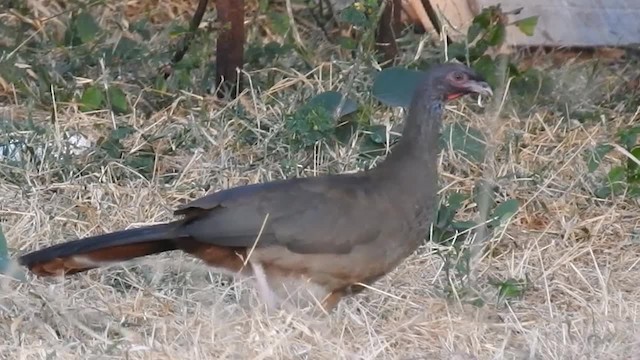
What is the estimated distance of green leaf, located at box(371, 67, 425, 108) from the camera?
4.49 metres

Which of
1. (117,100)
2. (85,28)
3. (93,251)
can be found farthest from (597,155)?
(85,28)

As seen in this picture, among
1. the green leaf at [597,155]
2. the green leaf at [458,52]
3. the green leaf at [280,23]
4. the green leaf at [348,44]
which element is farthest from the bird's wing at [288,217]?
the green leaf at [280,23]

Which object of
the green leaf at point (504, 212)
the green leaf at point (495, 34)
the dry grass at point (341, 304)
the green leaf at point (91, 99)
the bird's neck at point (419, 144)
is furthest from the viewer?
the green leaf at point (495, 34)

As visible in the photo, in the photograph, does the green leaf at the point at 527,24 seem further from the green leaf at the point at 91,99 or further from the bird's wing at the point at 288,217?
the bird's wing at the point at 288,217

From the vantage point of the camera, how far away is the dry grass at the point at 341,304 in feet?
10.8

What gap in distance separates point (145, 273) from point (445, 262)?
841mm

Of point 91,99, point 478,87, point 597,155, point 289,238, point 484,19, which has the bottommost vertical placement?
point 597,155

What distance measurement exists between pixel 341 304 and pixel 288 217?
1.16 feet

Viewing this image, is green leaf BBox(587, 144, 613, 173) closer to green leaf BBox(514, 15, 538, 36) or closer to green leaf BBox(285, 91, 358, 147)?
green leaf BBox(514, 15, 538, 36)

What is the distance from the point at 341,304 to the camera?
368cm

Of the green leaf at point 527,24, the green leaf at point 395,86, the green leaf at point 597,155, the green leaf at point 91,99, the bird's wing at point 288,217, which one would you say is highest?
the bird's wing at point 288,217

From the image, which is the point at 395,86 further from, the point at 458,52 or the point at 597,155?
the point at 597,155

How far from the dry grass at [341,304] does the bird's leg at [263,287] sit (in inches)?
1.1

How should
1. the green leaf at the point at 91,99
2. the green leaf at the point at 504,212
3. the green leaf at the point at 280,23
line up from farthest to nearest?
the green leaf at the point at 280,23 < the green leaf at the point at 91,99 < the green leaf at the point at 504,212
